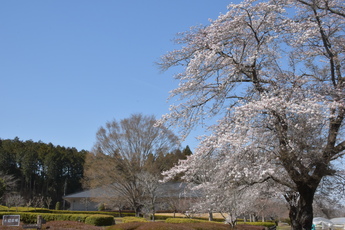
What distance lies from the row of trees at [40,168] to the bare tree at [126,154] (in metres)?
24.4

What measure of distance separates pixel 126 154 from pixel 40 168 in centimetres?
3212

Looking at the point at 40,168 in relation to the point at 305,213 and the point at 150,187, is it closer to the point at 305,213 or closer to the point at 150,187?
the point at 150,187

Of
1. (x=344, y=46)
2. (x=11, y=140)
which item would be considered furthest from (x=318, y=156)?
(x=11, y=140)

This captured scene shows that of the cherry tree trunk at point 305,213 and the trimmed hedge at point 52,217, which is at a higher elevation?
the cherry tree trunk at point 305,213

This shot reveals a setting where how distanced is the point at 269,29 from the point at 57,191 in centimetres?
6176

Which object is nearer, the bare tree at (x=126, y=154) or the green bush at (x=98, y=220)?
the green bush at (x=98, y=220)

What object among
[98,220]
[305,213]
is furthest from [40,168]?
[305,213]

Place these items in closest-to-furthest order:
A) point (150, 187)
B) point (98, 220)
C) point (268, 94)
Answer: point (268, 94), point (98, 220), point (150, 187)

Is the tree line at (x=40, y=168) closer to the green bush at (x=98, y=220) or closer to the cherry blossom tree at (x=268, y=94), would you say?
the green bush at (x=98, y=220)

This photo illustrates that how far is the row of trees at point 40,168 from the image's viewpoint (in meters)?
57.5

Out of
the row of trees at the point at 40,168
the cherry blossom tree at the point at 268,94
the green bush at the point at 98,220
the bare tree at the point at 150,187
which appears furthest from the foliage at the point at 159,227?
the row of trees at the point at 40,168

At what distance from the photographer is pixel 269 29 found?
30.2ft

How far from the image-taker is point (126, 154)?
36.4m

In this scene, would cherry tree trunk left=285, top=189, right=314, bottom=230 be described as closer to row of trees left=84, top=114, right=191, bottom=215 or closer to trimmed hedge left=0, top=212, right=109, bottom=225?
trimmed hedge left=0, top=212, right=109, bottom=225
